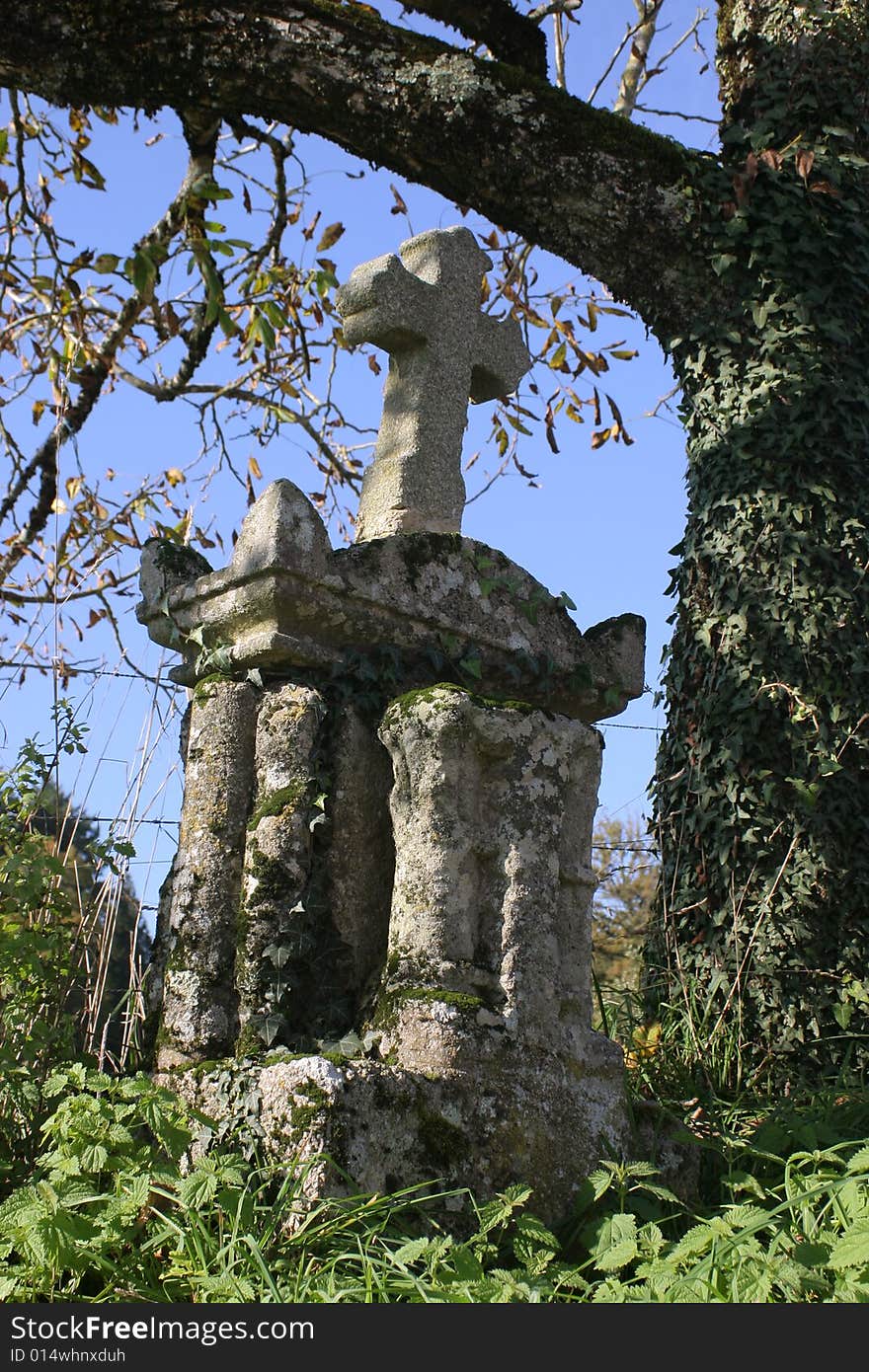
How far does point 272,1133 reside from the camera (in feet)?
8.87

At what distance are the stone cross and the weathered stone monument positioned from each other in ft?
0.90

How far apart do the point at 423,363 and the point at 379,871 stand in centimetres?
152

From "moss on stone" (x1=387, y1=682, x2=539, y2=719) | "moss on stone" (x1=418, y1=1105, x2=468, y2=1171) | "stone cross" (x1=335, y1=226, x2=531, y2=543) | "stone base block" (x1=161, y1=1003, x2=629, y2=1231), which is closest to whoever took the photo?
"stone base block" (x1=161, y1=1003, x2=629, y2=1231)

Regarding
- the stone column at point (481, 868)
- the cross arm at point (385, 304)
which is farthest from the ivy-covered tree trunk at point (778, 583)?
the cross arm at point (385, 304)

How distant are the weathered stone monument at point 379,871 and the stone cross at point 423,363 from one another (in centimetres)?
28

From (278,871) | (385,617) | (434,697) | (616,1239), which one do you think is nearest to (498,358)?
(385,617)

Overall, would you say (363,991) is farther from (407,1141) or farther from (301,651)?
(301,651)

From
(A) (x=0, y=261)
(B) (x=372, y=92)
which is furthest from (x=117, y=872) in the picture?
(A) (x=0, y=261)

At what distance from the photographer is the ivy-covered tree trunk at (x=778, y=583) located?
4125 millimetres

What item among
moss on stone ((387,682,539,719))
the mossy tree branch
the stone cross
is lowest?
moss on stone ((387,682,539,719))

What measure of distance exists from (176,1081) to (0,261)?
3.98 meters

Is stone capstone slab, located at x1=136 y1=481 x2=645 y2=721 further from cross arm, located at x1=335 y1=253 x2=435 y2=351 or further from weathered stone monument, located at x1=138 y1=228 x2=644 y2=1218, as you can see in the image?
cross arm, located at x1=335 y1=253 x2=435 y2=351

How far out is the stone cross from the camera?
12.5 ft

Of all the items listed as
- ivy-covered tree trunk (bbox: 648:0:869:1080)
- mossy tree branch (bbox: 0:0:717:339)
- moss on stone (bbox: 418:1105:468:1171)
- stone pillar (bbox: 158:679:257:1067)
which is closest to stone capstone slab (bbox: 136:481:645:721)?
stone pillar (bbox: 158:679:257:1067)
